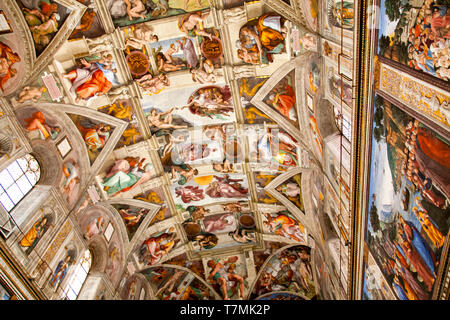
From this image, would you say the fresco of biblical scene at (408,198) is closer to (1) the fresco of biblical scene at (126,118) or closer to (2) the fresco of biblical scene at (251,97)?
(2) the fresco of biblical scene at (251,97)

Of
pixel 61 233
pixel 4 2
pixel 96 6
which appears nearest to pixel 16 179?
pixel 61 233

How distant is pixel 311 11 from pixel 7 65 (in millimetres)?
7403

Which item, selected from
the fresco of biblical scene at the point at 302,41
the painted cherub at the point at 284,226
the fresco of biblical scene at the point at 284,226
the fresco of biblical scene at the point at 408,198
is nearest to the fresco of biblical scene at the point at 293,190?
the fresco of biblical scene at the point at 284,226

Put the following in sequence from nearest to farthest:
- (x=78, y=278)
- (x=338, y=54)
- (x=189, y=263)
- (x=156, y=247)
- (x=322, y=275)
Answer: (x=338, y=54), (x=78, y=278), (x=322, y=275), (x=156, y=247), (x=189, y=263)

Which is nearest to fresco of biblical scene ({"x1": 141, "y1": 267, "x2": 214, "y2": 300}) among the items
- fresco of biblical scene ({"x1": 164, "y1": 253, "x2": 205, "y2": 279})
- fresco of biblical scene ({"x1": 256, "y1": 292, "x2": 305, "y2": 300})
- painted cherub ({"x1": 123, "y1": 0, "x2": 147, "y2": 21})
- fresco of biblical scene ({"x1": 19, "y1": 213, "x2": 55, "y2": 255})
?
fresco of biblical scene ({"x1": 164, "y1": 253, "x2": 205, "y2": 279})

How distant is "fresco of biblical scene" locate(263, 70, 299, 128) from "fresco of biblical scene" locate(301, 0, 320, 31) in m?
2.22

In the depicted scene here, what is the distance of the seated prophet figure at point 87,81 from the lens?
429 inches

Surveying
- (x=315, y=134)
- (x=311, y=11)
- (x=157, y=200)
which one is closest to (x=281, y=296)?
(x=157, y=200)

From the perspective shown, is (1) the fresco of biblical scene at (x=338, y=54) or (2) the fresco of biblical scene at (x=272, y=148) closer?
(1) the fresco of biblical scene at (x=338, y=54)

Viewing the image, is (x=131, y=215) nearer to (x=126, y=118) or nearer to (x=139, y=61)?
(x=126, y=118)

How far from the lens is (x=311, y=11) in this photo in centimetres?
913

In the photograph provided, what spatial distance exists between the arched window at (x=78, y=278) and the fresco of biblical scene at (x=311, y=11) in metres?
9.95
